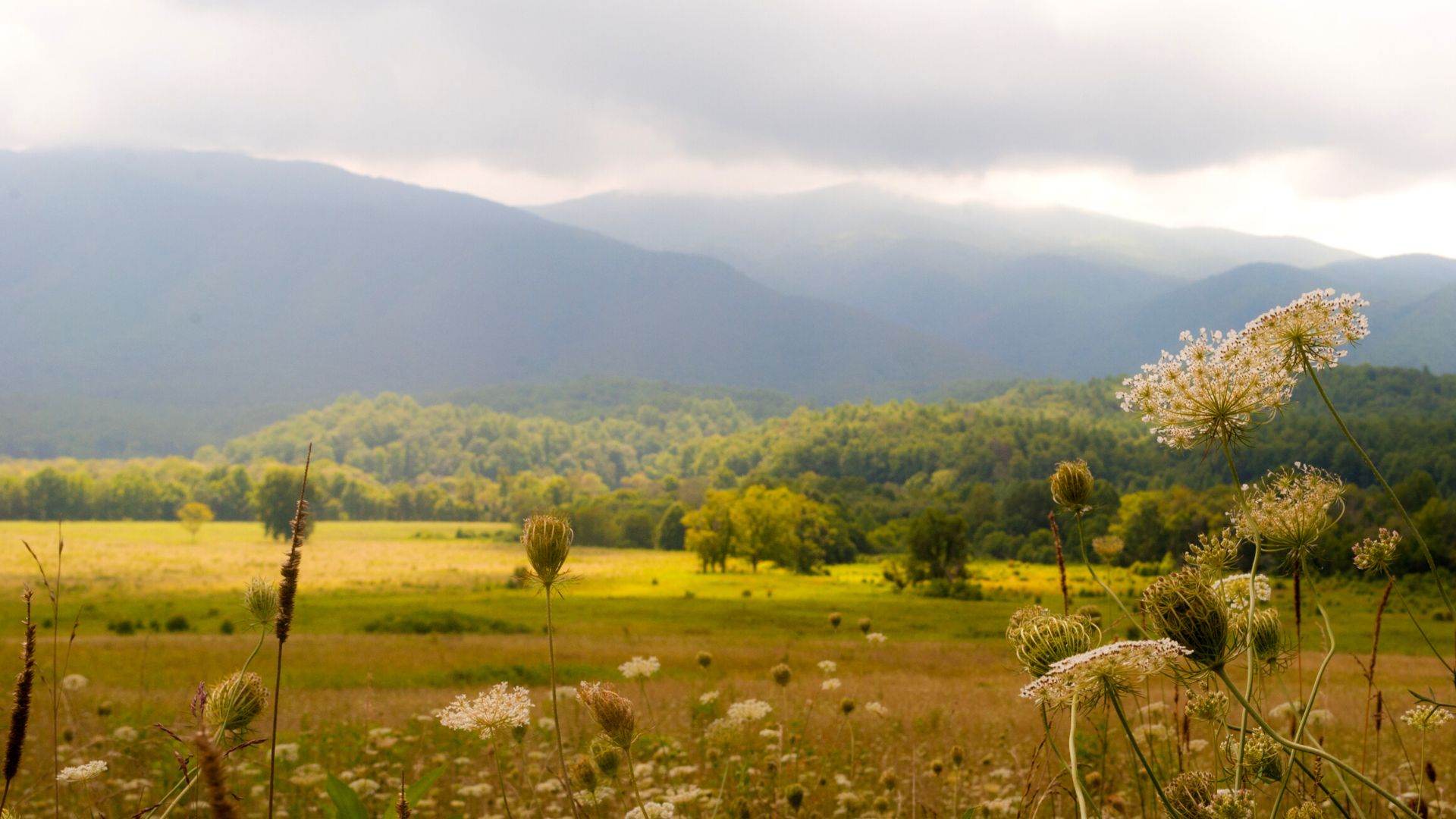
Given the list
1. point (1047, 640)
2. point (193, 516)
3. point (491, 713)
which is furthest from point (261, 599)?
point (193, 516)

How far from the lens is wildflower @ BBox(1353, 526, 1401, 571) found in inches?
112

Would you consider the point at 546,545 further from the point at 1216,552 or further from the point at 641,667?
the point at 641,667

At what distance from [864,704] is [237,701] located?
1178 centimetres

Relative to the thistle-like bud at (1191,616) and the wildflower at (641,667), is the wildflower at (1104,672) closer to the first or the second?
the thistle-like bud at (1191,616)

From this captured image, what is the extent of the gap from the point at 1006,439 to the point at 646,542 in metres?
67.9

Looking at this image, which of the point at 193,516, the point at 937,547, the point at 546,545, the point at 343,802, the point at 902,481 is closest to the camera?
the point at 343,802

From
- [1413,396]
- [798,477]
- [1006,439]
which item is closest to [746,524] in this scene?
[798,477]

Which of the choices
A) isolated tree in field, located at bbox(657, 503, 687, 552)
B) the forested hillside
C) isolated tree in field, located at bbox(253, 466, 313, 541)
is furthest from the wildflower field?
isolated tree in field, located at bbox(253, 466, 313, 541)

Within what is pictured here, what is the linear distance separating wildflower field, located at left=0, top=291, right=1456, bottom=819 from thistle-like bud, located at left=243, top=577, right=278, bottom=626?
1cm

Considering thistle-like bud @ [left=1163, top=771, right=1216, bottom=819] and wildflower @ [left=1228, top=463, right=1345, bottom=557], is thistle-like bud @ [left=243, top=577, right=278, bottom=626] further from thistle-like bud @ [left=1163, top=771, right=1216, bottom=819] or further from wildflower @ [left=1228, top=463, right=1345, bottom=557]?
wildflower @ [left=1228, top=463, right=1345, bottom=557]

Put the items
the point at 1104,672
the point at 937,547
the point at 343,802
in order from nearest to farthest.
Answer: the point at 1104,672 → the point at 343,802 → the point at 937,547

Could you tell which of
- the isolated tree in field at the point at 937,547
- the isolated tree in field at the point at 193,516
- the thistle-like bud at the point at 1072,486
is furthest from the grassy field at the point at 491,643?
the isolated tree in field at the point at 937,547

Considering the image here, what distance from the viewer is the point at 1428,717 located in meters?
3.19

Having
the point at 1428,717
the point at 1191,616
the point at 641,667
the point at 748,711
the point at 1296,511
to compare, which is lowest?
the point at 748,711
